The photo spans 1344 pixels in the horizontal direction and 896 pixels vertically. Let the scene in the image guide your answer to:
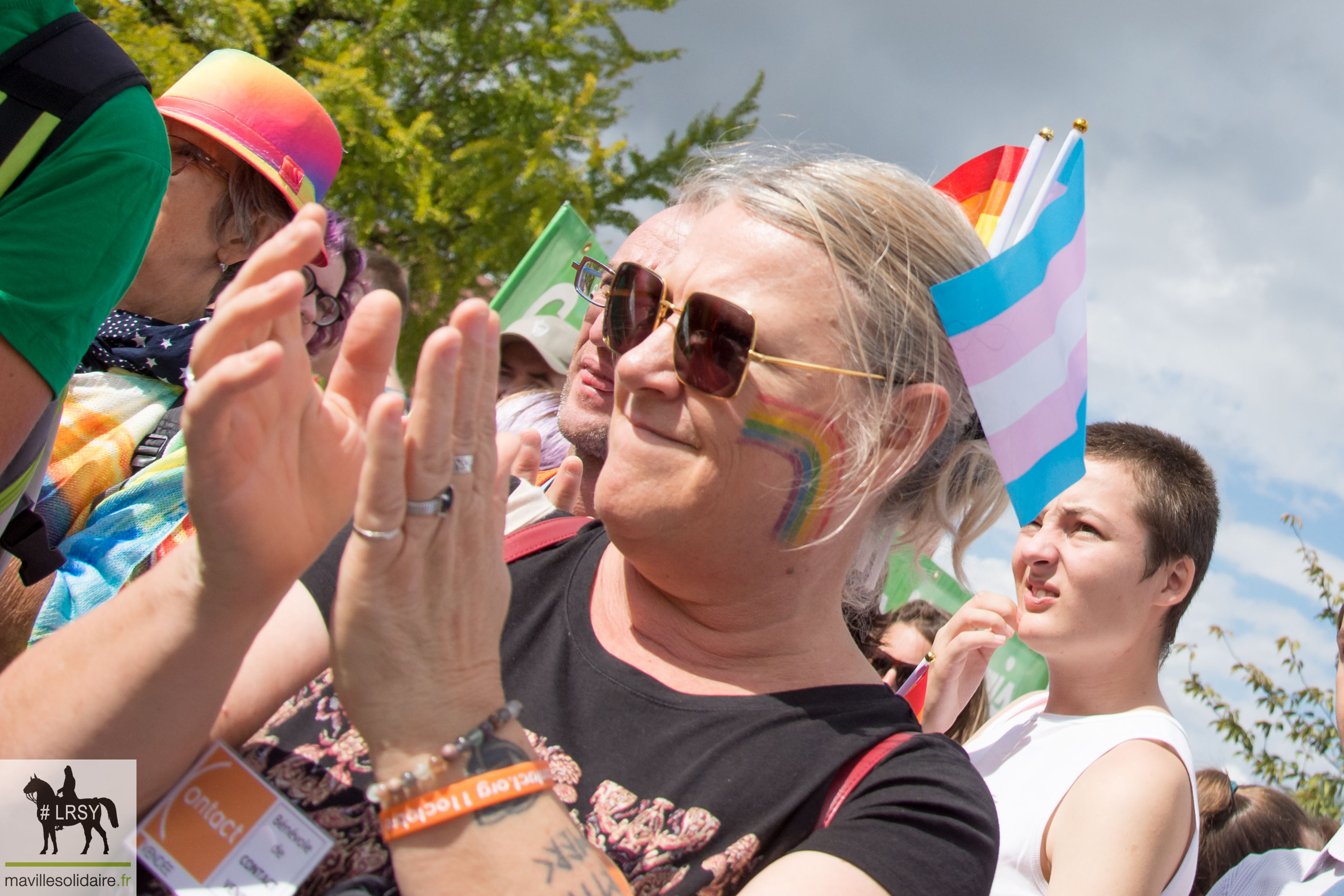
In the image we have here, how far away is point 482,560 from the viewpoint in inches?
42.4

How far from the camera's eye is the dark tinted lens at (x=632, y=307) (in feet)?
5.51

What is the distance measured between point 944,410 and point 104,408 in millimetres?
1715

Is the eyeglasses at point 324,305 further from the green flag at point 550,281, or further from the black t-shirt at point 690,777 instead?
the black t-shirt at point 690,777

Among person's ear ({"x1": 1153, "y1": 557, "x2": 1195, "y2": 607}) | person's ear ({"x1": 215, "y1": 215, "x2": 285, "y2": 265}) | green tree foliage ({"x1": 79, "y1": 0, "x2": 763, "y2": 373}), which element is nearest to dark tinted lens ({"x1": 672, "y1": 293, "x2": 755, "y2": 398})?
person's ear ({"x1": 215, "y1": 215, "x2": 285, "y2": 265})

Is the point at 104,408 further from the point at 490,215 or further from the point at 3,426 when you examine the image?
the point at 490,215

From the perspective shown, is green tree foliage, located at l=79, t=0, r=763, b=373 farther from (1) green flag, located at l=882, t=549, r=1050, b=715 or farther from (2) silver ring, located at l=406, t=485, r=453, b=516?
(2) silver ring, located at l=406, t=485, r=453, b=516

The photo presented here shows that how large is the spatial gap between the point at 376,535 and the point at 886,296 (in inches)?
39.2

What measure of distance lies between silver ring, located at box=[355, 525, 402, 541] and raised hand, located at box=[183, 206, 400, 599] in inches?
4.1

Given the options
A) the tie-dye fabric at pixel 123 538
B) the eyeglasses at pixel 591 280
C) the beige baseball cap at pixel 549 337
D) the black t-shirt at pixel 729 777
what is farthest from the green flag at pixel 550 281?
→ the black t-shirt at pixel 729 777

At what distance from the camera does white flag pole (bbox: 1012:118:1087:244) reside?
1.83 meters

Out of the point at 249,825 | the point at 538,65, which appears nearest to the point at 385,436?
the point at 249,825

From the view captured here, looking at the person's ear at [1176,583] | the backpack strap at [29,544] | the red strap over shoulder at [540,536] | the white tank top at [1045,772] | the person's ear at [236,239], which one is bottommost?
the white tank top at [1045,772]

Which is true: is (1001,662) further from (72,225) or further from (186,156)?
(72,225)

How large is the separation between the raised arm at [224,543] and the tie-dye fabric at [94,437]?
97 centimetres
